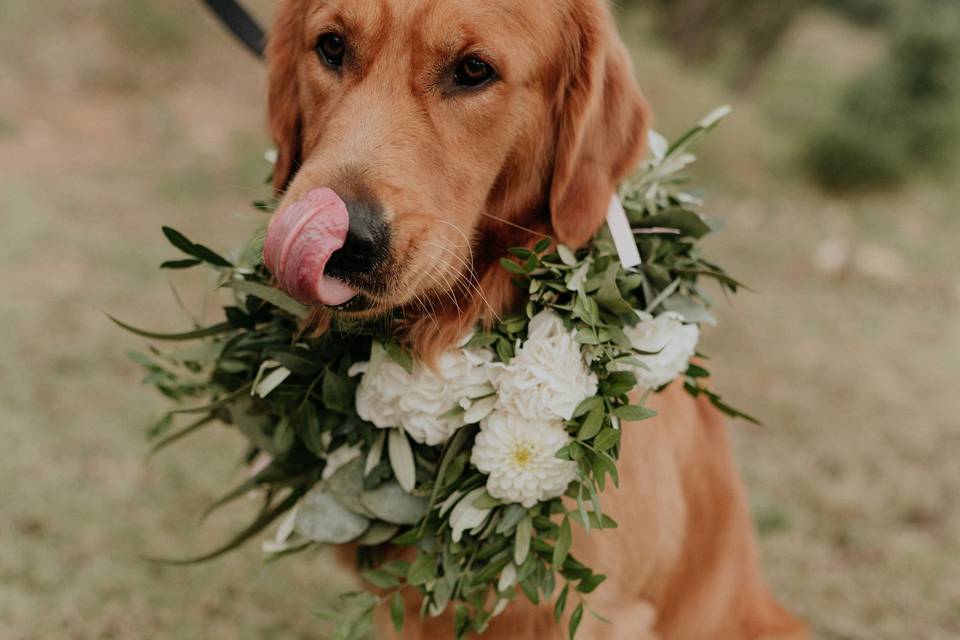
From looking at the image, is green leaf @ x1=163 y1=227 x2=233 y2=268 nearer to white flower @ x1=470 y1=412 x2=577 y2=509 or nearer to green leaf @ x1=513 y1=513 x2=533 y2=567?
white flower @ x1=470 y1=412 x2=577 y2=509

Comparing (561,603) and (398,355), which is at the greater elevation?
(398,355)

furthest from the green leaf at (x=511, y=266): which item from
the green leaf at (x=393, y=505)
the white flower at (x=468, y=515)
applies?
the green leaf at (x=393, y=505)

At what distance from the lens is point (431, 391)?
2205mm

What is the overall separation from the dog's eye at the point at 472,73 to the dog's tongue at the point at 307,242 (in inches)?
19.8

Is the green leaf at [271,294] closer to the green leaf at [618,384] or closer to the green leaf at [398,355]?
the green leaf at [398,355]

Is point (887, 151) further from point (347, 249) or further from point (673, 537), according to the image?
point (347, 249)

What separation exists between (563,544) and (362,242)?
86 centimetres

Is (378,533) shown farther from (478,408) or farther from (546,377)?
(546,377)

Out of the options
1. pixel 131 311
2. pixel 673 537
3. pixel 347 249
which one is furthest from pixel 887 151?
pixel 347 249

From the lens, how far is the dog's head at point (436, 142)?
188 cm

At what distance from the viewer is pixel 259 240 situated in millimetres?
2141

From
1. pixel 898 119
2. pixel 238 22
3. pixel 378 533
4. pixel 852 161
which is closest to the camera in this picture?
pixel 378 533

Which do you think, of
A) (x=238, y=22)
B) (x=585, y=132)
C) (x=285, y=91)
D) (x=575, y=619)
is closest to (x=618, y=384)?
(x=575, y=619)

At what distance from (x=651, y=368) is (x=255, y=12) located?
388 inches
